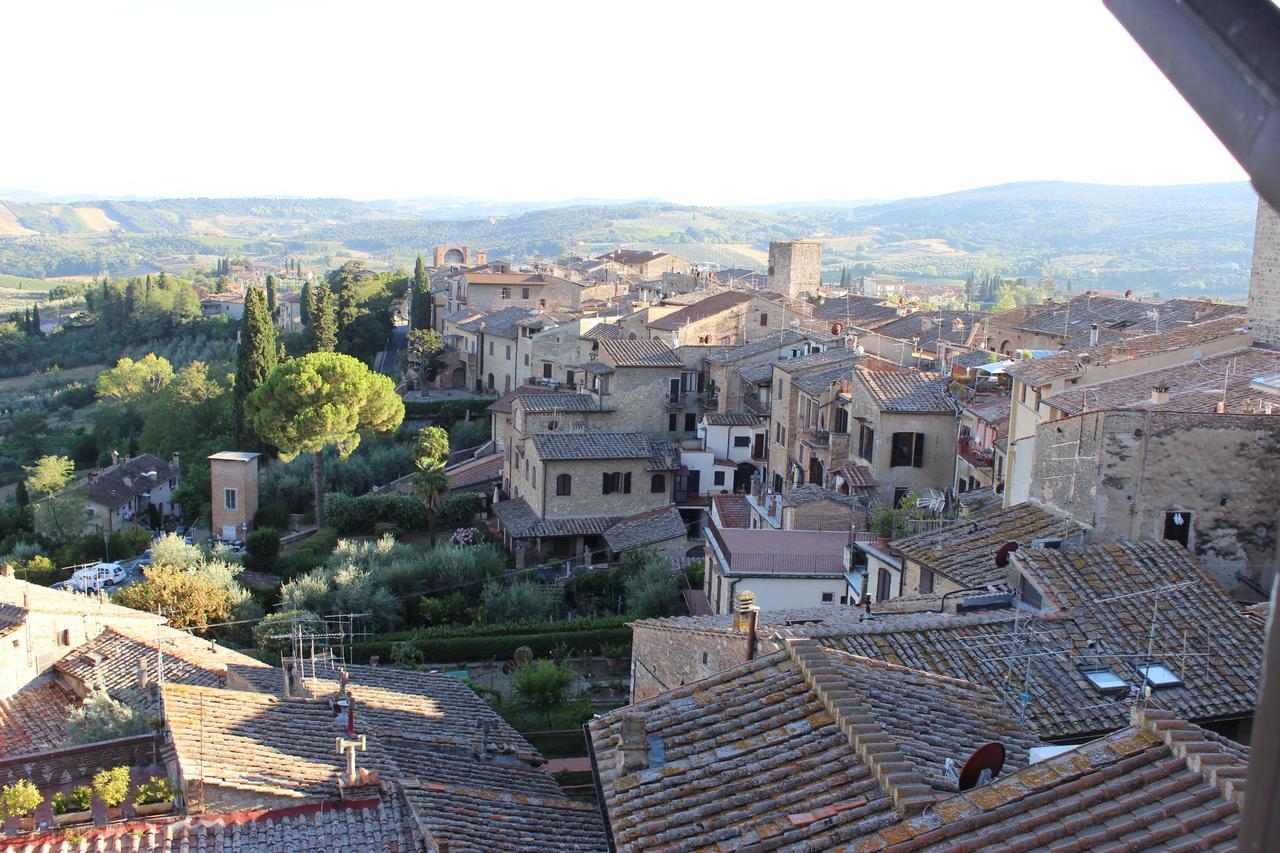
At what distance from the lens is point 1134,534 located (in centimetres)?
1348

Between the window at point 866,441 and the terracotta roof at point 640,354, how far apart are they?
11717 mm

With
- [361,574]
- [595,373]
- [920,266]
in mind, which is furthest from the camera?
[920,266]

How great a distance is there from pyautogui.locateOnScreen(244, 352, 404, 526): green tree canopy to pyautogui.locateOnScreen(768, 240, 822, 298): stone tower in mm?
28736

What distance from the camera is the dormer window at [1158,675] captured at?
1050 cm

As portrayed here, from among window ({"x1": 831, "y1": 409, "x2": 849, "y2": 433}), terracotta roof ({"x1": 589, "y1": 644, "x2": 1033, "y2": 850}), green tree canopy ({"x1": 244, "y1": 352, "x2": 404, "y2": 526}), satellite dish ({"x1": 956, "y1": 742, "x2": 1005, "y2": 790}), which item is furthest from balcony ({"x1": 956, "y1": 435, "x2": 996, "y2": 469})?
green tree canopy ({"x1": 244, "y1": 352, "x2": 404, "y2": 526})

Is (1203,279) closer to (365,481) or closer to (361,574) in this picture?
(365,481)

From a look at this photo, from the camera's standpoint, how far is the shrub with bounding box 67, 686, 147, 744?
50.0ft

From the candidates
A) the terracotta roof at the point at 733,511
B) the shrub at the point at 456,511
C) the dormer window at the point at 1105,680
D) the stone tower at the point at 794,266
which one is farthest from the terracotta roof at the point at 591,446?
the stone tower at the point at 794,266

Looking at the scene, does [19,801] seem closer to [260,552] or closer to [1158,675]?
[1158,675]

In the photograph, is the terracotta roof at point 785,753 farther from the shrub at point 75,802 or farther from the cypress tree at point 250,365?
the cypress tree at point 250,365

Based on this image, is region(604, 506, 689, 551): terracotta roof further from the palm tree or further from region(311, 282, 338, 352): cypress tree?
region(311, 282, 338, 352): cypress tree

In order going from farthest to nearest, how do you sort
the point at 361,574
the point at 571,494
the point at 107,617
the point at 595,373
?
the point at 595,373, the point at 571,494, the point at 361,574, the point at 107,617

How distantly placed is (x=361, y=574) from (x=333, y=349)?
92.1 feet

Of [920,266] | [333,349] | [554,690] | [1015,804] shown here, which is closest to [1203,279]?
[920,266]
